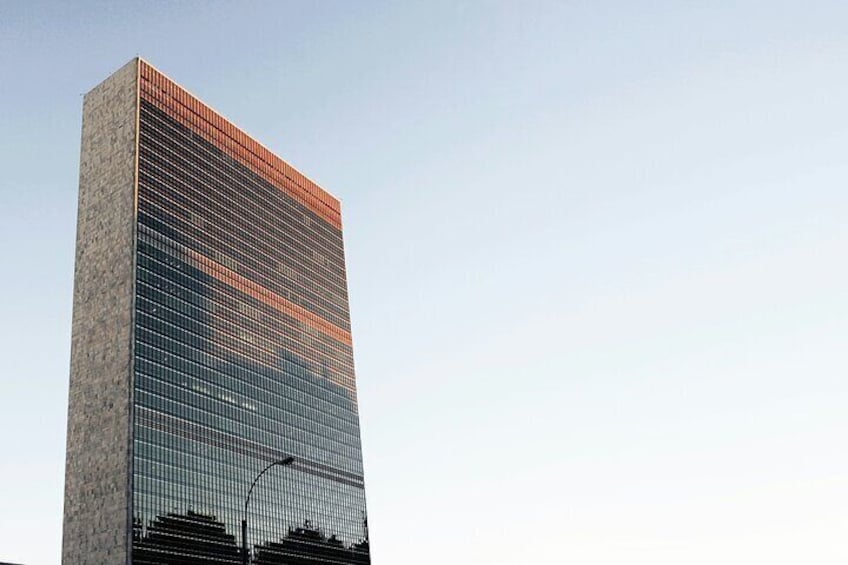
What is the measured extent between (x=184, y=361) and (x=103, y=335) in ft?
47.0

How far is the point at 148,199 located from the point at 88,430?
3957 cm

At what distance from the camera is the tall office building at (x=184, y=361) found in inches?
5581

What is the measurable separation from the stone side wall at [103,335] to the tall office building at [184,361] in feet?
0.96

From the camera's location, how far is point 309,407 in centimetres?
19438

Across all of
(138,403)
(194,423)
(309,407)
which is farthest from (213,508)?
(309,407)

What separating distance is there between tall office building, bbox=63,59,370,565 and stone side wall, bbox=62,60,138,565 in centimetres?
29

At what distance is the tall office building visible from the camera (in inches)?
5581

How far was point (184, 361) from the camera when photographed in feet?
516

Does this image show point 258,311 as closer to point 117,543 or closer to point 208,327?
point 208,327

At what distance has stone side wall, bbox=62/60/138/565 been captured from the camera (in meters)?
138

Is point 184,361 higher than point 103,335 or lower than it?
lower

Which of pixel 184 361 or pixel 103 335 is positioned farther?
pixel 184 361

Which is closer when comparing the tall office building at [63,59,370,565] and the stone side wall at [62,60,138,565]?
the stone side wall at [62,60,138,565]

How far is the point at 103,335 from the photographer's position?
14962 cm
